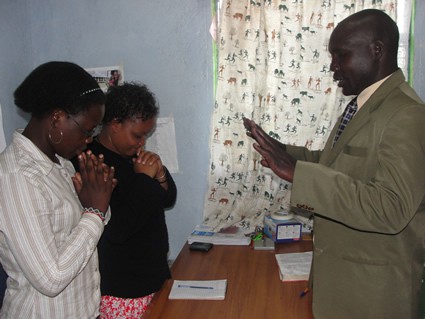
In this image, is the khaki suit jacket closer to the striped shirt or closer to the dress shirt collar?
the dress shirt collar

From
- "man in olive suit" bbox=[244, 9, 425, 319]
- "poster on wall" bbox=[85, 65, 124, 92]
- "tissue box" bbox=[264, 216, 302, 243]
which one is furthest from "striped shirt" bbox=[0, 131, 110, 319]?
"poster on wall" bbox=[85, 65, 124, 92]

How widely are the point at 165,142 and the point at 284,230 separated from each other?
934mm

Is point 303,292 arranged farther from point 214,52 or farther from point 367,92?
point 214,52

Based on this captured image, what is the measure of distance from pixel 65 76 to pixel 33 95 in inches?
4.2

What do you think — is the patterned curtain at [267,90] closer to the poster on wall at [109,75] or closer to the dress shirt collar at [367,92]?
the poster on wall at [109,75]

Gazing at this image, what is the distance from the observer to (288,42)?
2.12 metres

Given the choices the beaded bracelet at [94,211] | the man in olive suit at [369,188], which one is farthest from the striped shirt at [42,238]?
the man in olive suit at [369,188]

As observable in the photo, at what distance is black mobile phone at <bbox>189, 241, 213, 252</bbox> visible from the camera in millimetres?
1911

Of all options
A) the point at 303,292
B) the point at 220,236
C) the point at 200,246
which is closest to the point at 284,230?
the point at 220,236

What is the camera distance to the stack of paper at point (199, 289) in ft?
4.60

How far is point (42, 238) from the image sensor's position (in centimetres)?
94

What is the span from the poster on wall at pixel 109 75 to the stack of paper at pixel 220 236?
1.08 meters

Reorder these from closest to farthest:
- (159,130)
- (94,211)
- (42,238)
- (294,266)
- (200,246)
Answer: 1. (42,238)
2. (94,211)
3. (294,266)
4. (200,246)
5. (159,130)

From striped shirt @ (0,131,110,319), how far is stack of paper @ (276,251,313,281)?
2.68 feet
